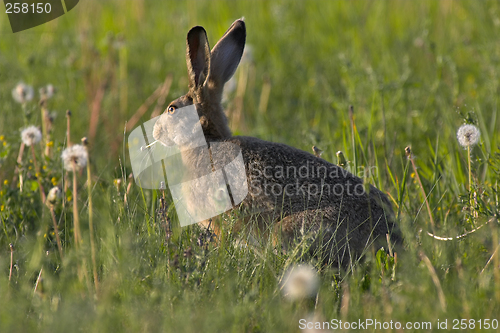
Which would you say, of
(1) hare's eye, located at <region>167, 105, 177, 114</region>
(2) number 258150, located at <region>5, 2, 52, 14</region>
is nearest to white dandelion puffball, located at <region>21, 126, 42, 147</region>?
(1) hare's eye, located at <region>167, 105, 177, 114</region>

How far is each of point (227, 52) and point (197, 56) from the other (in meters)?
0.28

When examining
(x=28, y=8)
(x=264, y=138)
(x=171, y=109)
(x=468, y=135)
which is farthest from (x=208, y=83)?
(x=28, y=8)

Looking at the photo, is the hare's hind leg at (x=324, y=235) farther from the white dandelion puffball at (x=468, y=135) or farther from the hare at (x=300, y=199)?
Answer: the white dandelion puffball at (x=468, y=135)

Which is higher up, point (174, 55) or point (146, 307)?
point (174, 55)

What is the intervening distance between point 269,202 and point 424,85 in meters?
3.49

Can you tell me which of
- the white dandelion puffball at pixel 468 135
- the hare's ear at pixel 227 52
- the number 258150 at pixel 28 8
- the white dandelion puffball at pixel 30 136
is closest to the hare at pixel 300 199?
the hare's ear at pixel 227 52

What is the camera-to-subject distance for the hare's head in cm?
423

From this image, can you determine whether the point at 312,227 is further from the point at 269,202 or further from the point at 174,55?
the point at 174,55

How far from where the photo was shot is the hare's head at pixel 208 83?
13.9ft

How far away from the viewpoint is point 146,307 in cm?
251

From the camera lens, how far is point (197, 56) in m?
4.25

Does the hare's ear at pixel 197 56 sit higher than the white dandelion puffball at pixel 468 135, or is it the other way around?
the hare's ear at pixel 197 56

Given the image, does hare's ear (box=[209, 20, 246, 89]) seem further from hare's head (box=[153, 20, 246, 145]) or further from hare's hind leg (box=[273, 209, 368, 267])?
hare's hind leg (box=[273, 209, 368, 267])

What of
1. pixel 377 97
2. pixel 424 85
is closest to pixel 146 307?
pixel 377 97
